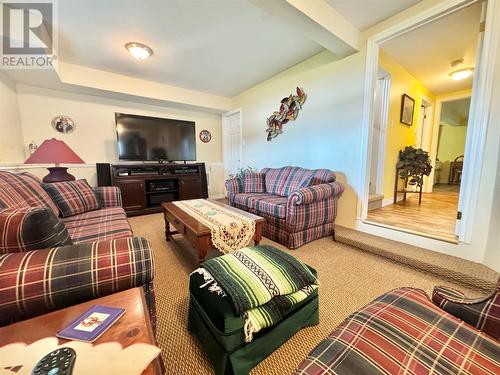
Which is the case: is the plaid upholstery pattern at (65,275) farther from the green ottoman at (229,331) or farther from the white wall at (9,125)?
the white wall at (9,125)

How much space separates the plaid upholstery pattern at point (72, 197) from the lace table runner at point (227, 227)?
98 cm

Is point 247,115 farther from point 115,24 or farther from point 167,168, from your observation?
point 115,24

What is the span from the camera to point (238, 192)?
3.15 m

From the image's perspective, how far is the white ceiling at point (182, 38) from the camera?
6.59 feet

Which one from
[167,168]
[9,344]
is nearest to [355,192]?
[9,344]

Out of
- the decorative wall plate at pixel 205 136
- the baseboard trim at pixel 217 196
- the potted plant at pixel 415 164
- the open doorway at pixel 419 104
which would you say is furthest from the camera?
the baseboard trim at pixel 217 196

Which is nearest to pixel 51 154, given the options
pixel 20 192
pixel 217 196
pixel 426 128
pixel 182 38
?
pixel 20 192

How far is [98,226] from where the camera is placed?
1582 millimetres

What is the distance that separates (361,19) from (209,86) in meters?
2.71

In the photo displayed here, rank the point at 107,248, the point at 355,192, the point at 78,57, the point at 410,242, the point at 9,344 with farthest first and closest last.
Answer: the point at 78,57
the point at 355,192
the point at 410,242
the point at 107,248
the point at 9,344

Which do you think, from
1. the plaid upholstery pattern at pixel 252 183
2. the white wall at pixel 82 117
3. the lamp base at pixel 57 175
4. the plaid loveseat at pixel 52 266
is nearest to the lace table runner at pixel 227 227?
the plaid loveseat at pixel 52 266

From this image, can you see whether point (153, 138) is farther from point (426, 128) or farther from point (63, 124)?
point (426, 128)

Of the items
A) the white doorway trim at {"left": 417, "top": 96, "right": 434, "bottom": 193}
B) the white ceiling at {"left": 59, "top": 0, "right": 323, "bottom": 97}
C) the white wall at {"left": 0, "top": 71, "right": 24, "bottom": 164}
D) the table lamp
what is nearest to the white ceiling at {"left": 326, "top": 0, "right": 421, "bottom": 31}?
the white ceiling at {"left": 59, "top": 0, "right": 323, "bottom": 97}

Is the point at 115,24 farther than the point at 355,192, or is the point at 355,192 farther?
the point at 355,192
